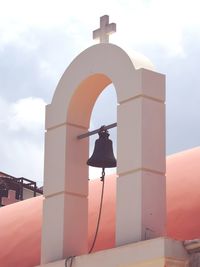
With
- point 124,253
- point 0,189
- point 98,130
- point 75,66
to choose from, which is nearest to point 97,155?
point 98,130

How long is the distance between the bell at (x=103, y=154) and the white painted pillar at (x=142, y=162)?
534 mm

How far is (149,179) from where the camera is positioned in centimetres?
653

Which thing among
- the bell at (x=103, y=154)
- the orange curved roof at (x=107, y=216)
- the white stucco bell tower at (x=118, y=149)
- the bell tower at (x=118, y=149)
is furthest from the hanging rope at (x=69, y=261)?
the bell at (x=103, y=154)

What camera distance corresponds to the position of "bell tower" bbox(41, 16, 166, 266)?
6512 millimetres

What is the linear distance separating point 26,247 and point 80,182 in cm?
140

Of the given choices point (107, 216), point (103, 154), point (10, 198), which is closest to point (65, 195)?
point (103, 154)

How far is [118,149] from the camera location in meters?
6.76

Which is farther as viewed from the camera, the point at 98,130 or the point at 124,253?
the point at 98,130

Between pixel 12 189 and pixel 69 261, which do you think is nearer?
pixel 69 261

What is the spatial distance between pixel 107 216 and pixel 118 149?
110 cm

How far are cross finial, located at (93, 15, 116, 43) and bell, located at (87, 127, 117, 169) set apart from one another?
2.31ft

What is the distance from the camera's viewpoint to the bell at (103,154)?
7.29 meters

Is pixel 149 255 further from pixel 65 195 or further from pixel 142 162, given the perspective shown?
pixel 65 195

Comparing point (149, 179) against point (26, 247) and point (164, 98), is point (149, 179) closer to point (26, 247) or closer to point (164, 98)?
point (164, 98)
